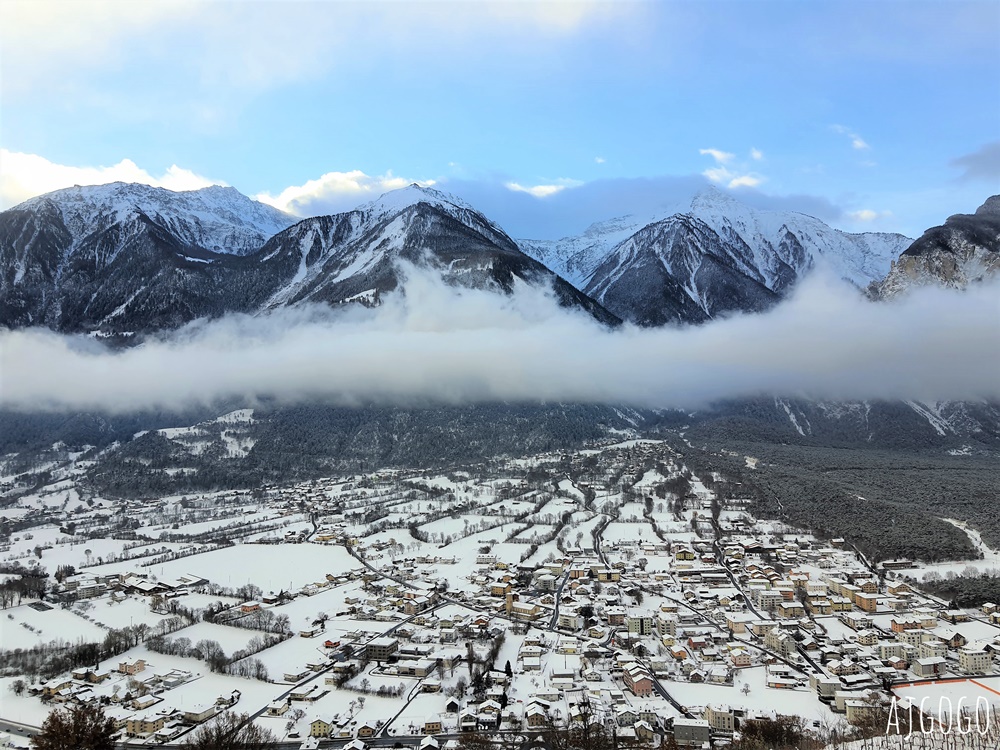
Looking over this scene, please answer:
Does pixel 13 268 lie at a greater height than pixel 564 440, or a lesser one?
greater

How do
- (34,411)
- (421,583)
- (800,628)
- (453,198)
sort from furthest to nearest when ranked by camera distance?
1. (453,198)
2. (34,411)
3. (421,583)
4. (800,628)

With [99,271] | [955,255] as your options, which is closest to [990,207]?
[955,255]

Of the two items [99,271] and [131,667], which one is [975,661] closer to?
[131,667]

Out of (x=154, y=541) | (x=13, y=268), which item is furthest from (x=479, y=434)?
(x=13, y=268)

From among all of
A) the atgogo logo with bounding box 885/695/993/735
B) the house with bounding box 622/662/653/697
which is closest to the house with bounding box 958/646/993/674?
the atgogo logo with bounding box 885/695/993/735

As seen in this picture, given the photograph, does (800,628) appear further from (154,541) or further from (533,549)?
(154,541)

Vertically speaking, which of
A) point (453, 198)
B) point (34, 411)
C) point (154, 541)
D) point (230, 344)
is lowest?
point (154, 541)

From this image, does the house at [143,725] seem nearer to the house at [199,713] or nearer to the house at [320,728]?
the house at [199,713]
